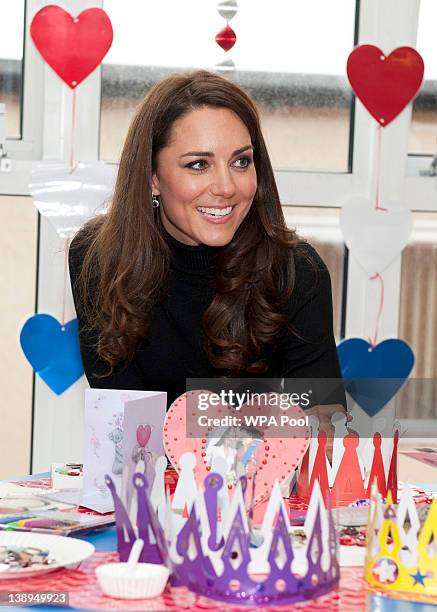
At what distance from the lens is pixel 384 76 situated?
2799 mm

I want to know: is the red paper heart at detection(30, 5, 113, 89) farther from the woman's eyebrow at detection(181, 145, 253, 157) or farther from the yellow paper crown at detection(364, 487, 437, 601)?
the yellow paper crown at detection(364, 487, 437, 601)

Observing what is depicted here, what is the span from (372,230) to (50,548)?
1804 mm

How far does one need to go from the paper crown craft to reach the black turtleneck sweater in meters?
0.49

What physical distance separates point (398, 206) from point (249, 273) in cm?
97

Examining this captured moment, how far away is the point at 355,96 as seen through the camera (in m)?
2.94

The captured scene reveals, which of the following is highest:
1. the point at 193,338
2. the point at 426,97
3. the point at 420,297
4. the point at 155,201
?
the point at 426,97

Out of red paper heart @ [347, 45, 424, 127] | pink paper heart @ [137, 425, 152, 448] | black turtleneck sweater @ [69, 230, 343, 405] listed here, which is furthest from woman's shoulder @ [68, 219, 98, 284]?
red paper heart @ [347, 45, 424, 127]

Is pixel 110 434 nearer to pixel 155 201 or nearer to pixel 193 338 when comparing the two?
pixel 193 338

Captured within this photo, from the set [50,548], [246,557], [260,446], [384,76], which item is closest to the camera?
[246,557]

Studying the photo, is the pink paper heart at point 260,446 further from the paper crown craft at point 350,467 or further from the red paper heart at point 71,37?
the red paper heart at point 71,37

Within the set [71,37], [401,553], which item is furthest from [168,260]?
[401,553]

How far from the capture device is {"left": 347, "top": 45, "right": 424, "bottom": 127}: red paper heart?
2.80 meters

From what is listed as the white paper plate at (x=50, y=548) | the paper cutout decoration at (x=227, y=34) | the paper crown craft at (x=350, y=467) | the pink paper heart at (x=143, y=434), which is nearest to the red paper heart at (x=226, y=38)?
the paper cutout decoration at (x=227, y=34)

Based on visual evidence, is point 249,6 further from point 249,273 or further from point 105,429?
point 105,429
